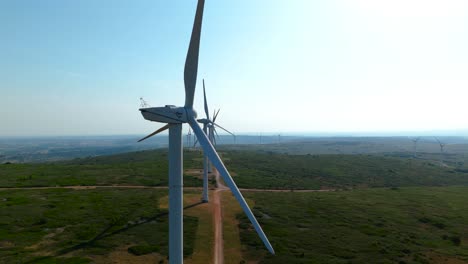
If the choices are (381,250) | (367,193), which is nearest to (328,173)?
(367,193)

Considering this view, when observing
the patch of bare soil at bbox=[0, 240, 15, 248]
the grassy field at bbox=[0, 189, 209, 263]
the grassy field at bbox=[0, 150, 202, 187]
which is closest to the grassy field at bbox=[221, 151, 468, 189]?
the grassy field at bbox=[0, 150, 202, 187]

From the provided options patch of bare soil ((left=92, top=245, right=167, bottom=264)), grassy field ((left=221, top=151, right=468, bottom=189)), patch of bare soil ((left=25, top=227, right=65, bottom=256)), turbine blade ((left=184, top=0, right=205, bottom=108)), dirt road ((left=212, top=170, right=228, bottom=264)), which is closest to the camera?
turbine blade ((left=184, top=0, right=205, bottom=108))

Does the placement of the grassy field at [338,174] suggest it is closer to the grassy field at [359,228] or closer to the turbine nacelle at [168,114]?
the grassy field at [359,228]

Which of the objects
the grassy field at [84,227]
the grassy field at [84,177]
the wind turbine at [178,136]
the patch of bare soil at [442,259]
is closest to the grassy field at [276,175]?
the grassy field at [84,177]

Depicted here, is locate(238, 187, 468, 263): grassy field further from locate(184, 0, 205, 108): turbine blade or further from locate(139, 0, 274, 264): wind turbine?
locate(184, 0, 205, 108): turbine blade

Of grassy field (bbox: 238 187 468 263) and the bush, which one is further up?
the bush

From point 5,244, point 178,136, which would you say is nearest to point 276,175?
point 5,244
